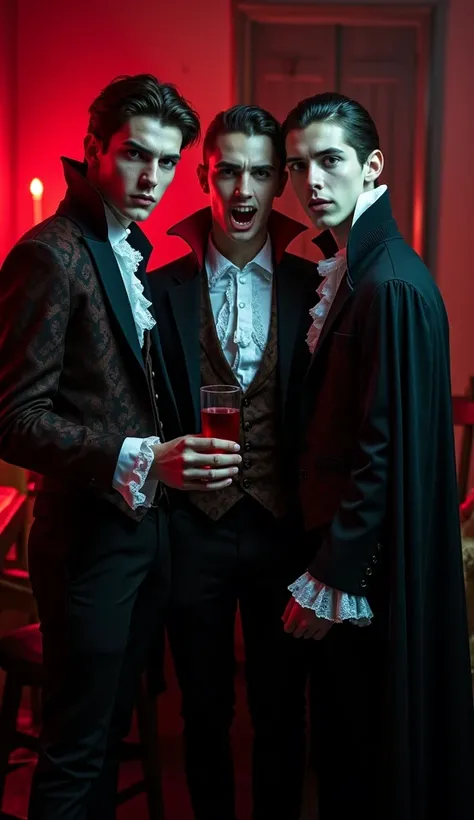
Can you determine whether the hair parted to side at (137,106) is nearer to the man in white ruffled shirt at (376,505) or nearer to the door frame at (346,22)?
the man in white ruffled shirt at (376,505)

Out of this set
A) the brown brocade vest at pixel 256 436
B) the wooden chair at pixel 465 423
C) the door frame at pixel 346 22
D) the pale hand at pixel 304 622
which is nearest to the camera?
the pale hand at pixel 304 622

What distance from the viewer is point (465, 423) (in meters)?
3.19

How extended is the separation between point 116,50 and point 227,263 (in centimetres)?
195

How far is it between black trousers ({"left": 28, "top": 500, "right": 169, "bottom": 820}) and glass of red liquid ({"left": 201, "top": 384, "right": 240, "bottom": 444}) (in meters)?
0.25

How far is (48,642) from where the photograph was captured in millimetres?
1835

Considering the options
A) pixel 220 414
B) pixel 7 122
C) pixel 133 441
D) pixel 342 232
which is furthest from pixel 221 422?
pixel 7 122

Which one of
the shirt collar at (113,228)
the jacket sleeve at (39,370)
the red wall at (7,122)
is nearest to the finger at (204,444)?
the jacket sleeve at (39,370)

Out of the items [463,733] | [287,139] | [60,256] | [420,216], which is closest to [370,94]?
[420,216]

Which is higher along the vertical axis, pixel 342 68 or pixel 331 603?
pixel 342 68

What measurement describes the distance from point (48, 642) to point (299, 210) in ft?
7.95

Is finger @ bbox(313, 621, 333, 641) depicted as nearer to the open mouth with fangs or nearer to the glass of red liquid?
the glass of red liquid

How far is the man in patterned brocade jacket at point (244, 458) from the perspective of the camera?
2084 mm

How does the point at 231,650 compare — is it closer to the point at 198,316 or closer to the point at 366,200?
the point at 198,316

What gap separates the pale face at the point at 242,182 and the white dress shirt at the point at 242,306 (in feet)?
0.24
